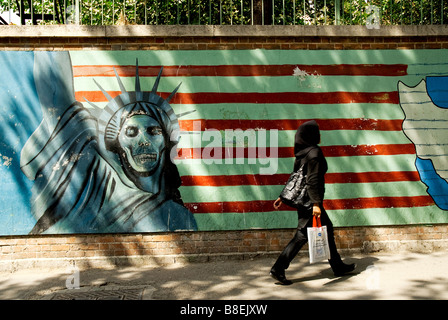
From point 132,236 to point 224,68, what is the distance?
9.03 ft

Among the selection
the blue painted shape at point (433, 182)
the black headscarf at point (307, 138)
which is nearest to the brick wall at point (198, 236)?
the blue painted shape at point (433, 182)

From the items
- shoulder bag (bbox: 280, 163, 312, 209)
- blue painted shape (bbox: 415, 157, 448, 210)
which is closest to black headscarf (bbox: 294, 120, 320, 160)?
shoulder bag (bbox: 280, 163, 312, 209)

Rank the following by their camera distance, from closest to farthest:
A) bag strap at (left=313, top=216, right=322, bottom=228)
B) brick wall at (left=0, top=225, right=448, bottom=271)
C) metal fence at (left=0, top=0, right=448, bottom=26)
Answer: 1. bag strap at (left=313, top=216, right=322, bottom=228)
2. brick wall at (left=0, top=225, right=448, bottom=271)
3. metal fence at (left=0, top=0, right=448, bottom=26)

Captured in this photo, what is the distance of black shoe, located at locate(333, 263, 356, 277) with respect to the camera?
17.9 feet

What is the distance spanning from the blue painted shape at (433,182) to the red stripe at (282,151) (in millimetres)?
262

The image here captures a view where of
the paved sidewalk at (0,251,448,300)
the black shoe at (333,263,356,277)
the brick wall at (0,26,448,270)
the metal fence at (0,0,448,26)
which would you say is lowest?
the paved sidewalk at (0,251,448,300)

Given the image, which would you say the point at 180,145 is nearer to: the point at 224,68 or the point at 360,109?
the point at 224,68

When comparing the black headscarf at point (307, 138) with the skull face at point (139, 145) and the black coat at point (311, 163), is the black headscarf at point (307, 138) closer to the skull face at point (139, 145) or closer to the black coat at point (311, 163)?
the black coat at point (311, 163)

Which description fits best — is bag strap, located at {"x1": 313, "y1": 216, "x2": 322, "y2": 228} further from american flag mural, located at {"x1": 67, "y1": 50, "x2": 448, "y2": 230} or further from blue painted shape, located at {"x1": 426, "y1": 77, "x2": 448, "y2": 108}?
blue painted shape, located at {"x1": 426, "y1": 77, "x2": 448, "y2": 108}

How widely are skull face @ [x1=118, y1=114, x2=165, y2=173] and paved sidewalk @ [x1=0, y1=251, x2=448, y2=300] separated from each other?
1.46m

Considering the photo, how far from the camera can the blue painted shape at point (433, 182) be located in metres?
6.62

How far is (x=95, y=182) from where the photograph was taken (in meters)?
6.26
